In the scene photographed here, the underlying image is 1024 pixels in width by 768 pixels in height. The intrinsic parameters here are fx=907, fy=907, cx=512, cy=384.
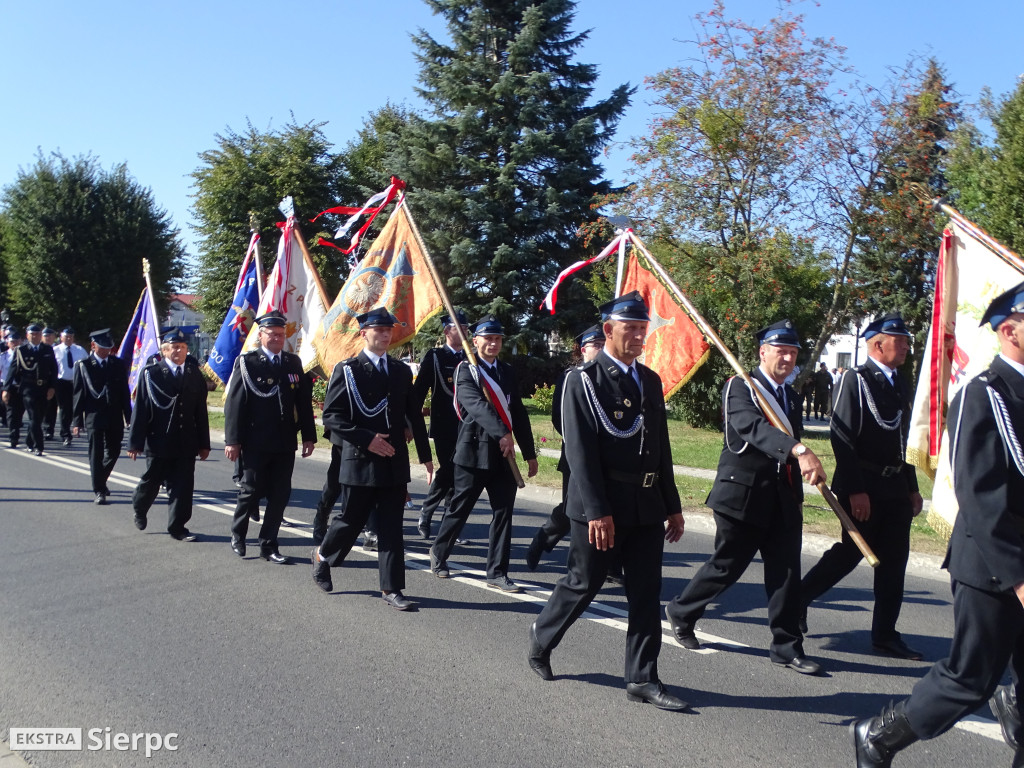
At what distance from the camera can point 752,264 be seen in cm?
1482

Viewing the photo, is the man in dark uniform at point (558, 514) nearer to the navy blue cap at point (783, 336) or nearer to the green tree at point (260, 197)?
the navy blue cap at point (783, 336)

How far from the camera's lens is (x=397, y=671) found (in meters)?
4.85

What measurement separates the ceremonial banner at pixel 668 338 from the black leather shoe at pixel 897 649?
2.41 meters

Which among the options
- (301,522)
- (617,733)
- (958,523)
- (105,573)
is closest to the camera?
(958,523)

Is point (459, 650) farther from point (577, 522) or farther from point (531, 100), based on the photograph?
point (531, 100)

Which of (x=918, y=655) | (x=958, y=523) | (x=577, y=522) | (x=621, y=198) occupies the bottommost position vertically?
(x=918, y=655)

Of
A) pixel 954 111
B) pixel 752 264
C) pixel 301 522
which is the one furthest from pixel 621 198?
pixel 301 522

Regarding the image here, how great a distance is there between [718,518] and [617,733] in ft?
5.23

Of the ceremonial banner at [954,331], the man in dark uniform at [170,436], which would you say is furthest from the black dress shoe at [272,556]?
the ceremonial banner at [954,331]

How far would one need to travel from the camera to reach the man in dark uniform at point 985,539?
321 cm

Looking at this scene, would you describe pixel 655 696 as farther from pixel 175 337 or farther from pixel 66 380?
pixel 66 380

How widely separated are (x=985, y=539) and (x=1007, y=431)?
0.39 m

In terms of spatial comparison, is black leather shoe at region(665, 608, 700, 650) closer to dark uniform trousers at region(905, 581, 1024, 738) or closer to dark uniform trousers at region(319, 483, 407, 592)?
dark uniform trousers at region(319, 483, 407, 592)

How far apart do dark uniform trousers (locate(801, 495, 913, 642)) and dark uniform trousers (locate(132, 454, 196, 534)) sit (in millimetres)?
5480
